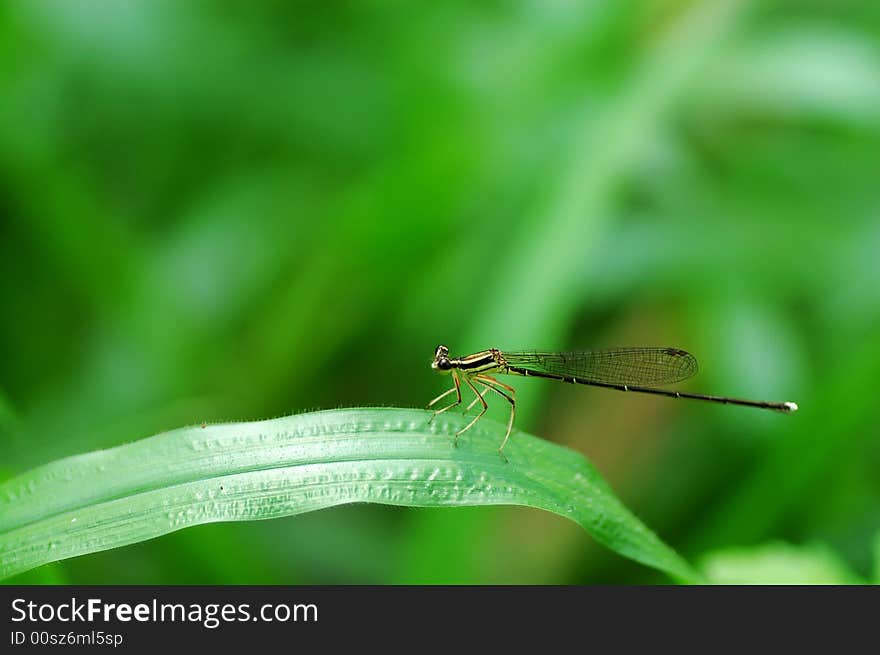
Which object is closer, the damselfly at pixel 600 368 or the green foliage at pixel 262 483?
the green foliage at pixel 262 483

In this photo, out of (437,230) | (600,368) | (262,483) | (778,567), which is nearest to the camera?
(262,483)

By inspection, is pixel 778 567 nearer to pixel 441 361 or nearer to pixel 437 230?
pixel 441 361

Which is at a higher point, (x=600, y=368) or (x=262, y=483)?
(x=600, y=368)

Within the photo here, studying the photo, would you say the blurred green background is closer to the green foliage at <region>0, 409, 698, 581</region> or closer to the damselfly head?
the damselfly head

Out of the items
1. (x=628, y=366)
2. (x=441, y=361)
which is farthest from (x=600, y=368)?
(x=441, y=361)

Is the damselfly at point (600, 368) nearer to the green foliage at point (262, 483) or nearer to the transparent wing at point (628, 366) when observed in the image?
the transparent wing at point (628, 366)

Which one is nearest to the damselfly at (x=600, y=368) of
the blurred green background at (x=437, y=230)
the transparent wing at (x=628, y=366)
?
the transparent wing at (x=628, y=366)

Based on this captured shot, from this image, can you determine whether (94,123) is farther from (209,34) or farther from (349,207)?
(349,207)

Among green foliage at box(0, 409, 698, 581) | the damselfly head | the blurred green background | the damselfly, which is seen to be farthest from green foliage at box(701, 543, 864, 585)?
the damselfly head
